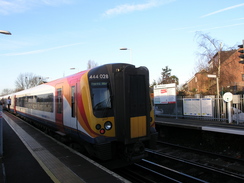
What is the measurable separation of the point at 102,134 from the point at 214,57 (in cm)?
1653

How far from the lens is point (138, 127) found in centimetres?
603

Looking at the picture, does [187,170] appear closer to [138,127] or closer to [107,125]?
[138,127]

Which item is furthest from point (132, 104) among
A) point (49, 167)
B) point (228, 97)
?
point (228, 97)

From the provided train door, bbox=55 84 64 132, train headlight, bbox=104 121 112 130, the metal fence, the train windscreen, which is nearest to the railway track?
train headlight, bbox=104 121 112 130

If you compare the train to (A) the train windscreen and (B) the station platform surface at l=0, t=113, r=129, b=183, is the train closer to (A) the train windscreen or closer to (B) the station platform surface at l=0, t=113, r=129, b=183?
(A) the train windscreen

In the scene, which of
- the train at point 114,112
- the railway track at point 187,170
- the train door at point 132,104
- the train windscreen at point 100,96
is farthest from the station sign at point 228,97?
the train windscreen at point 100,96

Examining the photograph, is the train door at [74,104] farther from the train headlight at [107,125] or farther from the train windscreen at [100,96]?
the train headlight at [107,125]

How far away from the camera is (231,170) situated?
22.4 ft

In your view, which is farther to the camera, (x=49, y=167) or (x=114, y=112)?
(x=114, y=112)

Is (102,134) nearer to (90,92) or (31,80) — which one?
(90,92)

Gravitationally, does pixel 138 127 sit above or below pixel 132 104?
below

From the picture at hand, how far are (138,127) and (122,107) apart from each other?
0.78 m

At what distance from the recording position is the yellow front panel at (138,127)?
231 inches

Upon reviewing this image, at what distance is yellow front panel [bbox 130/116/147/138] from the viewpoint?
5863 mm
